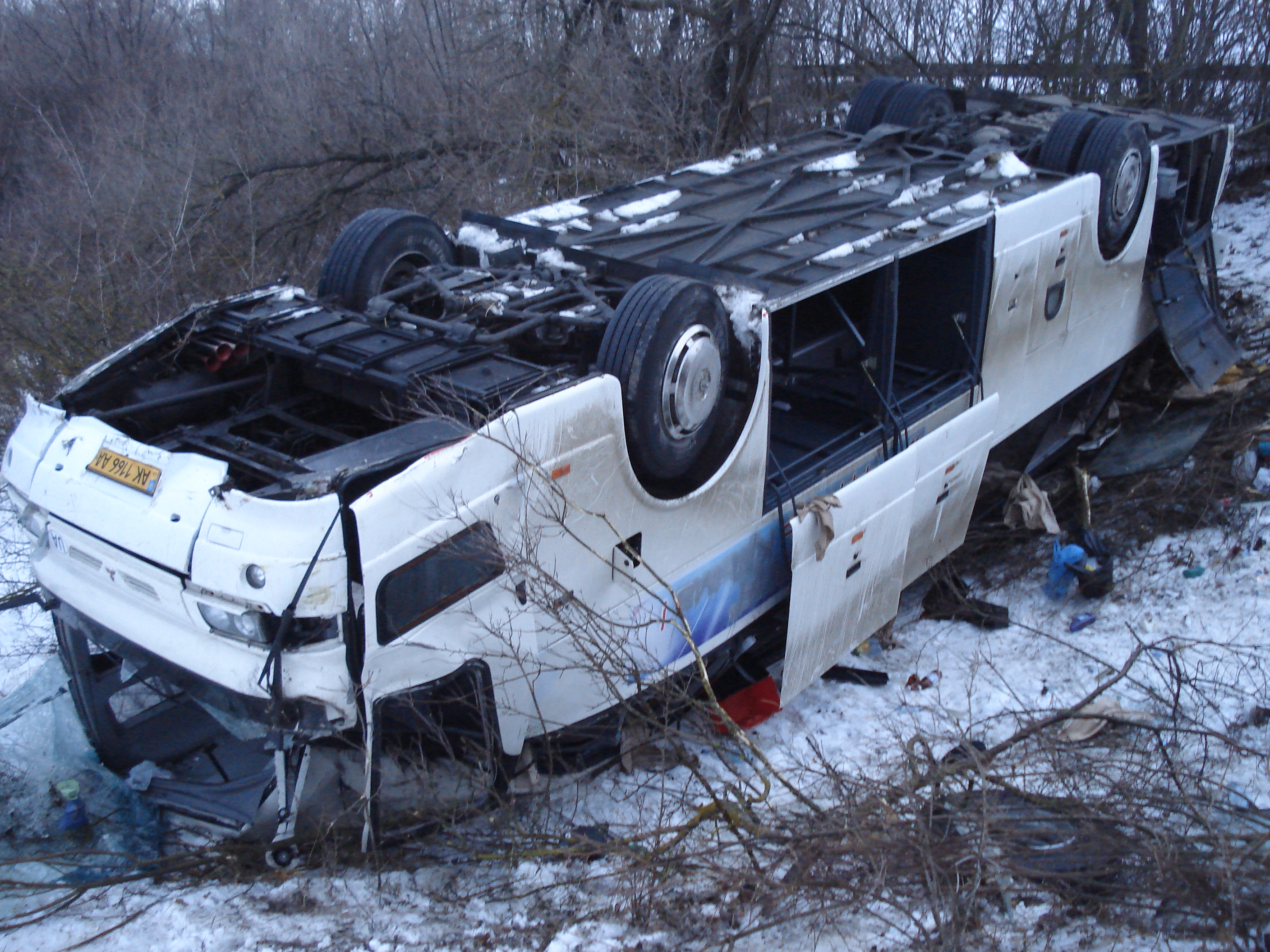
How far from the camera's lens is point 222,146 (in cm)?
1252

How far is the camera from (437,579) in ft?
10.9

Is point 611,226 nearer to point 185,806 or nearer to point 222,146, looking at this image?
point 185,806

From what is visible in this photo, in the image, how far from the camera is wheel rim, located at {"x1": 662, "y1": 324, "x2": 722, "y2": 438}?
382cm

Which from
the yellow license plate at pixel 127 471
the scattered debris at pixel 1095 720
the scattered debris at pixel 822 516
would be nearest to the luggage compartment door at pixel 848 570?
the scattered debris at pixel 822 516

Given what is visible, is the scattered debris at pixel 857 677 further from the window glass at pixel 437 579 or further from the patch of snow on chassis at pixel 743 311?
the window glass at pixel 437 579

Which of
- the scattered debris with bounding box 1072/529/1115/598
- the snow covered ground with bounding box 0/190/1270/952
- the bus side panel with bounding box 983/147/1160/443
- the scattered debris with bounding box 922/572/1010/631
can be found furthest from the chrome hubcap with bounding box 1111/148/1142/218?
the scattered debris with bounding box 922/572/1010/631

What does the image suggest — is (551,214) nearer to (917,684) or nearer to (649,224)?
(649,224)

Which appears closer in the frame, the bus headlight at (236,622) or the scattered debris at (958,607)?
the bus headlight at (236,622)

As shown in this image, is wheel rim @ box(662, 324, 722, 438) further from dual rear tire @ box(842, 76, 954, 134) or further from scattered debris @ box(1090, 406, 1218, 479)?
dual rear tire @ box(842, 76, 954, 134)

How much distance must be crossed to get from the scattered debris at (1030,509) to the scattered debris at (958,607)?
554 mm

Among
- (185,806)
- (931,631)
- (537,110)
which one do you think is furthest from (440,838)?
(537,110)

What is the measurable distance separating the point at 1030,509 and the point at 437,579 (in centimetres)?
421

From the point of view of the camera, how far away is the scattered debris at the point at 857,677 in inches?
205

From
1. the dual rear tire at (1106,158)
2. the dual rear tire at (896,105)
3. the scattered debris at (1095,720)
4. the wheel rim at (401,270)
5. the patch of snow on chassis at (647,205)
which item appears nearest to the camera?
the scattered debris at (1095,720)
